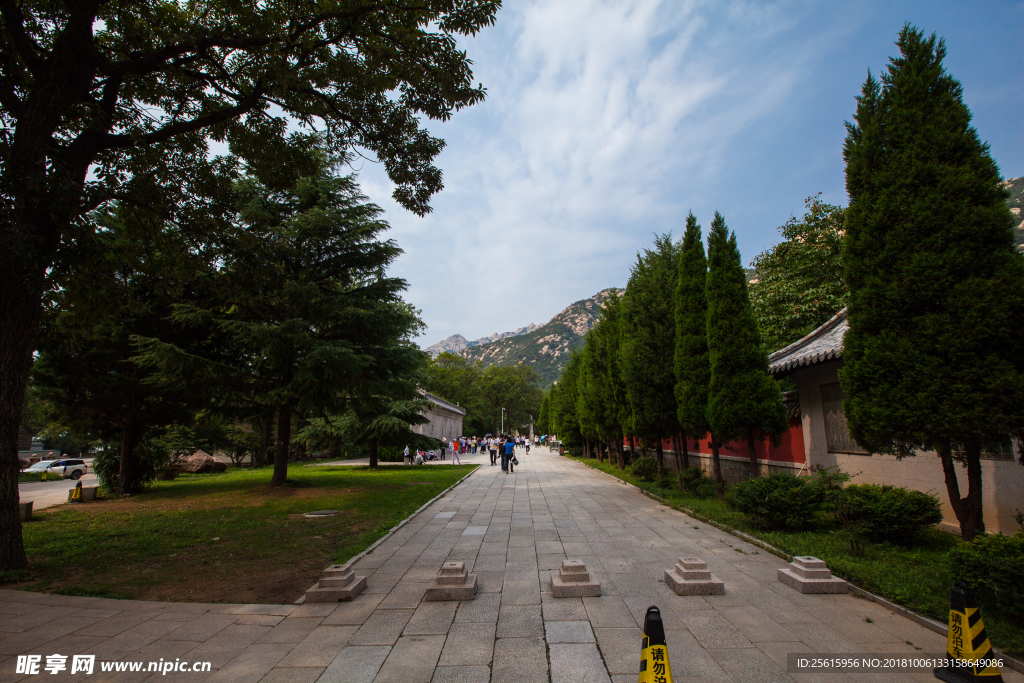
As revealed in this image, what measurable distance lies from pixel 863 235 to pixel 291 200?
16.1 m

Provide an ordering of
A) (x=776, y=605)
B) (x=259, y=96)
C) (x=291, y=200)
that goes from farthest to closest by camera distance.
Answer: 1. (x=291, y=200)
2. (x=259, y=96)
3. (x=776, y=605)

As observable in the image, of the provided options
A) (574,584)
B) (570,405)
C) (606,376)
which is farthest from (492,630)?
(570,405)

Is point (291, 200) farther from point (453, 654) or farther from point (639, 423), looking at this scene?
point (453, 654)

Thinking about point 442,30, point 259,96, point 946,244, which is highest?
point 442,30

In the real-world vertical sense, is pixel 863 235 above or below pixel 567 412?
above

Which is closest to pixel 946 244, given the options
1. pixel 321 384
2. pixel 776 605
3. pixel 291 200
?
pixel 776 605

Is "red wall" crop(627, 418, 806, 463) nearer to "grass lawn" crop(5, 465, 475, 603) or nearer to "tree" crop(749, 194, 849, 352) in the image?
"tree" crop(749, 194, 849, 352)

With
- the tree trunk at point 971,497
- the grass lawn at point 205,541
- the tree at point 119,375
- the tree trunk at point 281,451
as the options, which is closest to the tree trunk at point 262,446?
the tree at point 119,375

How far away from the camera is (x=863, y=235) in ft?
20.3

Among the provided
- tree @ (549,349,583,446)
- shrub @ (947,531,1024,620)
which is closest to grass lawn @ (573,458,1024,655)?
shrub @ (947,531,1024,620)

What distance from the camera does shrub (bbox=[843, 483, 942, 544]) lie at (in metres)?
6.57

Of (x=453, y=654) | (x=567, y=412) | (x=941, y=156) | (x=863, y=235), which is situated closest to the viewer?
(x=453, y=654)

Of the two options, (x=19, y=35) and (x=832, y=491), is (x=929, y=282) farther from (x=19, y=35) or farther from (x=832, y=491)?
(x=19, y=35)

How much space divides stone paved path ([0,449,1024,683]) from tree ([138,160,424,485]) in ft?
27.8
